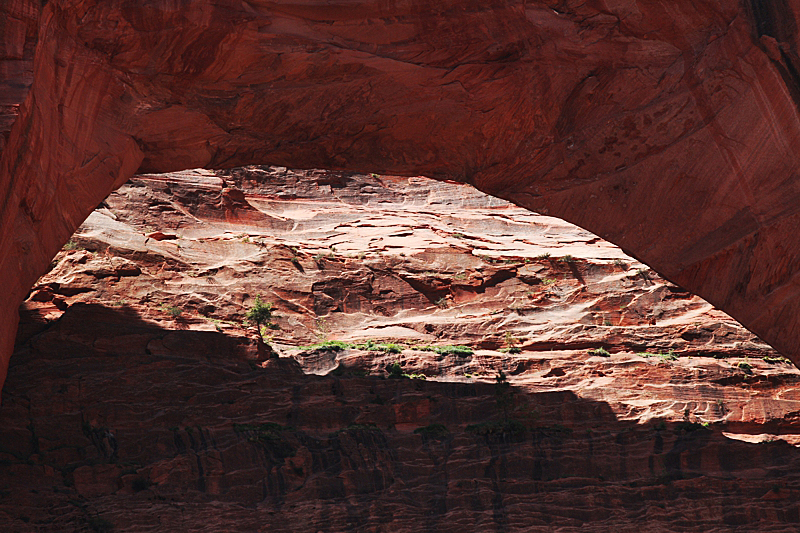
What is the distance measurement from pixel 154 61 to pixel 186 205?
42.1ft

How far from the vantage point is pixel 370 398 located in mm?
17016

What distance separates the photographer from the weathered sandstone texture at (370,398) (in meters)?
14.2

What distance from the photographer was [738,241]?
12898 mm

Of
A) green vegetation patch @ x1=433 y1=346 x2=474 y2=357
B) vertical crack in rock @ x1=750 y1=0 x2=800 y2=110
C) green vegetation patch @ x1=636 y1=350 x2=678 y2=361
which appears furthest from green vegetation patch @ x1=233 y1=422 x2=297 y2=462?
vertical crack in rock @ x1=750 y1=0 x2=800 y2=110

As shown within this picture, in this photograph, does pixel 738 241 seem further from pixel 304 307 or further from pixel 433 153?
pixel 304 307

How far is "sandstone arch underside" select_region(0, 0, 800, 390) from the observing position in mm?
12570

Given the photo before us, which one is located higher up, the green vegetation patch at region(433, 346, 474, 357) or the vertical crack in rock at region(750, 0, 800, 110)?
the vertical crack in rock at region(750, 0, 800, 110)

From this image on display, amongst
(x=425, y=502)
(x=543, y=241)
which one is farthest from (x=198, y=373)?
(x=543, y=241)

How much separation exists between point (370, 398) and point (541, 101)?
276 inches

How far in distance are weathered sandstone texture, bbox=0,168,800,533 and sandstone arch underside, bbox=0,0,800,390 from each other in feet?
14.5

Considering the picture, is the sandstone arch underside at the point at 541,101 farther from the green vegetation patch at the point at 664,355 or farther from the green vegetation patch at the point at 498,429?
the green vegetation patch at the point at 664,355

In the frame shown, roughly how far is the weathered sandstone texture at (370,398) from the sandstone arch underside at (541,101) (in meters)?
4.41

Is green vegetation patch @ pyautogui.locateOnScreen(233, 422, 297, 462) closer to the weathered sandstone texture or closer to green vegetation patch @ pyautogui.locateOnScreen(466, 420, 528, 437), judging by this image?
the weathered sandstone texture

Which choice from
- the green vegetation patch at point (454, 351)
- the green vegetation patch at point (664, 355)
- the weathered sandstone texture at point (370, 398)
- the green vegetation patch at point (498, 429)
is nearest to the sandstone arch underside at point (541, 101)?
the weathered sandstone texture at point (370, 398)
